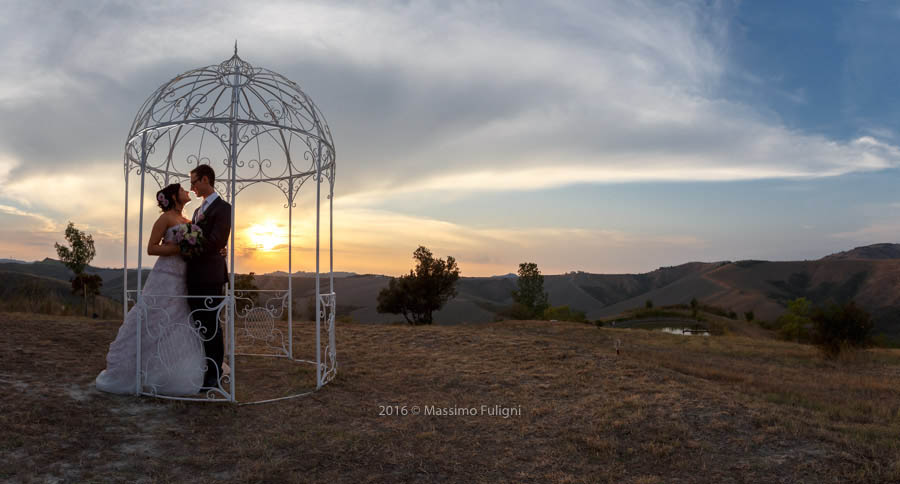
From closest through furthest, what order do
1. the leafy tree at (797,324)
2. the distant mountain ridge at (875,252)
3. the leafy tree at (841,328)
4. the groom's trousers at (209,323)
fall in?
the groom's trousers at (209,323) < the leafy tree at (841,328) < the leafy tree at (797,324) < the distant mountain ridge at (875,252)

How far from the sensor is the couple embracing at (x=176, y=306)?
6.55 metres

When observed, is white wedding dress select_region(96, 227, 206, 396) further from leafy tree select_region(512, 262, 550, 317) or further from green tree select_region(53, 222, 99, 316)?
leafy tree select_region(512, 262, 550, 317)

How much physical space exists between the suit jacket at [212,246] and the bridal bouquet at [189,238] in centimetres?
7

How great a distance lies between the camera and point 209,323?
682 centimetres

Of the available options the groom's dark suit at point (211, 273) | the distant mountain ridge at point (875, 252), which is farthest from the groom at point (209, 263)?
the distant mountain ridge at point (875, 252)

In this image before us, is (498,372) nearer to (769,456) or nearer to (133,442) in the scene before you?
(769,456)

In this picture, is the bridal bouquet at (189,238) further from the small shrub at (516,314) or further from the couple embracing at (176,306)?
the small shrub at (516,314)

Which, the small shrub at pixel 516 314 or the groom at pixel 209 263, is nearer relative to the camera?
the groom at pixel 209 263

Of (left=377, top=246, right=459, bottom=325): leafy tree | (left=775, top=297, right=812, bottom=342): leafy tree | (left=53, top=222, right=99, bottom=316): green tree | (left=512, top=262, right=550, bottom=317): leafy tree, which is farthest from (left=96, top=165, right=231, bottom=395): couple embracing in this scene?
(left=512, top=262, right=550, bottom=317): leafy tree

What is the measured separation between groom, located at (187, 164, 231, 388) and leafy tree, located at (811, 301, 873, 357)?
57.4 feet

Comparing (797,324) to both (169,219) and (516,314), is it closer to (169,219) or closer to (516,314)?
(516,314)

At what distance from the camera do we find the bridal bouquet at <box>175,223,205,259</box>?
21.1ft

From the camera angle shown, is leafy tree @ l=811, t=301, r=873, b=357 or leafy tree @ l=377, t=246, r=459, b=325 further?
leafy tree @ l=377, t=246, r=459, b=325

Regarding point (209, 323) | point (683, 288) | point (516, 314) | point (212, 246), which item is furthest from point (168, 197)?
point (683, 288)
